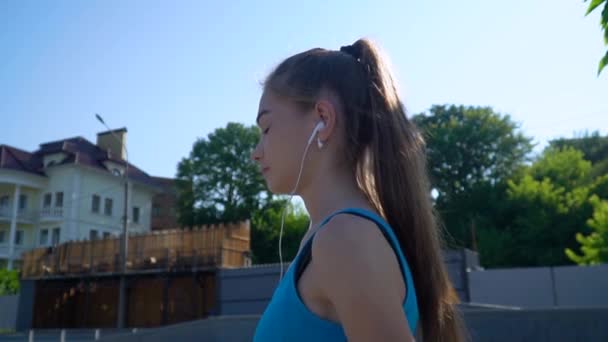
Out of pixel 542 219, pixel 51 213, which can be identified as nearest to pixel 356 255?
pixel 542 219

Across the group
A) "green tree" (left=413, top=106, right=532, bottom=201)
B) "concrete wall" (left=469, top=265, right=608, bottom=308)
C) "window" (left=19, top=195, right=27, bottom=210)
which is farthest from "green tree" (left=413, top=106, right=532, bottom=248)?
"window" (left=19, top=195, right=27, bottom=210)

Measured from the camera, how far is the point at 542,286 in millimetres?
25047

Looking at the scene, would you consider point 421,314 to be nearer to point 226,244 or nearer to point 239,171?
point 226,244

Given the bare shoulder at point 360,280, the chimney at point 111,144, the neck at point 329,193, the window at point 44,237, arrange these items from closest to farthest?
the bare shoulder at point 360,280 → the neck at point 329,193 → the window at point 44,237 → the chimney at point 111,144

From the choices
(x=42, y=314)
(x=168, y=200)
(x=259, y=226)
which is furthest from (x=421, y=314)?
(x=168, y=200)

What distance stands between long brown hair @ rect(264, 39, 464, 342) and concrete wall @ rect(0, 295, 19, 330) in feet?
143

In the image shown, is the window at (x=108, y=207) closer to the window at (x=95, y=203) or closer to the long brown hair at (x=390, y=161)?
the window at (x=95, y=203)

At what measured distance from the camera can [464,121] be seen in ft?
159

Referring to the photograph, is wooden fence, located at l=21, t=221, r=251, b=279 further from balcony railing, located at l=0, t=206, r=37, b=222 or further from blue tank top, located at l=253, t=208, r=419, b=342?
blue tank top, located at l=253, t=208, r=419, b=342

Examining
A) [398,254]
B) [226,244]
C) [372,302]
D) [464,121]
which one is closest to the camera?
[372,302]

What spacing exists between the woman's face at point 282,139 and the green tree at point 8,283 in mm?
46704

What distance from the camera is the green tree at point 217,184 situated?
166 ft

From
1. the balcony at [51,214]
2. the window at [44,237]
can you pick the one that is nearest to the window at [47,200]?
the balcony at [51,214]

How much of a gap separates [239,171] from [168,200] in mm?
18210
